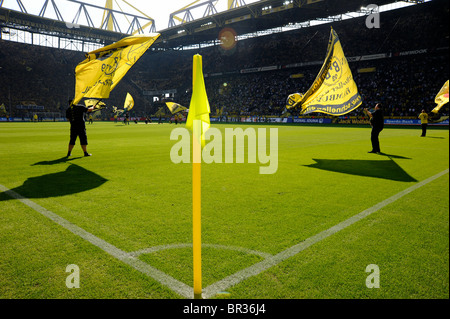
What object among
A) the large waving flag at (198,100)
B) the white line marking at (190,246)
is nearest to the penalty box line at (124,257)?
the white line marking at (190,246)

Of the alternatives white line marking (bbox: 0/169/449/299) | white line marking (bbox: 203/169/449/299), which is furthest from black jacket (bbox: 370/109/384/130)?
white line marking (bbox: 0/169/449/299)

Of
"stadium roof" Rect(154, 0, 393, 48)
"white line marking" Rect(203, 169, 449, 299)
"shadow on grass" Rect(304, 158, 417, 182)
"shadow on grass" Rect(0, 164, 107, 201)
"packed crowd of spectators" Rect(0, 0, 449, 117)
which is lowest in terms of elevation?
"white line marking" Rect(203, 169, 449, 299)

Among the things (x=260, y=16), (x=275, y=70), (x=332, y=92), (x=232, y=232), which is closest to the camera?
(x=232, y=232)

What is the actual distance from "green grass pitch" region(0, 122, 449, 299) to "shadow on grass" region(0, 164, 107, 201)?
0.07 ft

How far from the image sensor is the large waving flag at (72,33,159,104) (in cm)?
843

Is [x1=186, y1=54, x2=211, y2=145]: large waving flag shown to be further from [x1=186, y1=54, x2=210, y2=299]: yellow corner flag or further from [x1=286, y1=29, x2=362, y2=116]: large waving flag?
[x1=286, y1=29, x2=362, y2=116]: large waving flag

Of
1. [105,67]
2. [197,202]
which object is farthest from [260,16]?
[197,202]

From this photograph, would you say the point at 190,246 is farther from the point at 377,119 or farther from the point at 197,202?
the point at 377,119

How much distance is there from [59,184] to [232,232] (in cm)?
434

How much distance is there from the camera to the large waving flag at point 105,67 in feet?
27.7

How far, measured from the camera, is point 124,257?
3062 mm

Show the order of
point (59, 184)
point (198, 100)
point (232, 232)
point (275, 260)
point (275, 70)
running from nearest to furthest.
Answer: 1. point (198, 100)
2. point (275, 260)
3. point (232, 232)
4. point (59, 184)
5. point (275, 70)

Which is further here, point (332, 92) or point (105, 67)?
point (332, 92)

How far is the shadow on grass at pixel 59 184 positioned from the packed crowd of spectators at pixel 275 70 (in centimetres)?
3703
